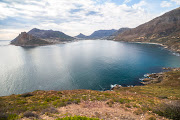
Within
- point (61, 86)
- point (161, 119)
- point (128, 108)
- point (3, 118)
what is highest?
point (3, 118)

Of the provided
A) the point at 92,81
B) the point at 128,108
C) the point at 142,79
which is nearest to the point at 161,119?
the point at 128,108

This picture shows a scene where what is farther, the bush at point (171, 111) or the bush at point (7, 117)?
the bush at point (171, 111)

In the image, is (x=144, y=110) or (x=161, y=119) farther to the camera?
(x=144, y=110)

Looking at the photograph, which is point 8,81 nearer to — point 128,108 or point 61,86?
point 61,86

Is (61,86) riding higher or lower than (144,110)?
lower

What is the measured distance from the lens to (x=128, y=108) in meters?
15.0

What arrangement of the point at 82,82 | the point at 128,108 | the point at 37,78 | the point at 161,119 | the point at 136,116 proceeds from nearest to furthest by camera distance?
the point at 161,119, the point at 136,116, the point at 128,108, the point at 82,82, the point at 37,78

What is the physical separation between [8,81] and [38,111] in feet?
186

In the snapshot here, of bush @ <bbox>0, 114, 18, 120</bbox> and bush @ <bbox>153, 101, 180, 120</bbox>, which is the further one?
bush @ <bbox>153, 101, 180, 120</bbox>

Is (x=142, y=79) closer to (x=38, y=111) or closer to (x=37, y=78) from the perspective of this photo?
(x=38, y=111)

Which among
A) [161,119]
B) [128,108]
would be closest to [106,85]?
[128,108]

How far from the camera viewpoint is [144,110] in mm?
13867

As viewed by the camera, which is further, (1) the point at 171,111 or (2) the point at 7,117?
(1) the point at 171,111

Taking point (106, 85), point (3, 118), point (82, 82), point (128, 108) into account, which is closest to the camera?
point (3, 118)
